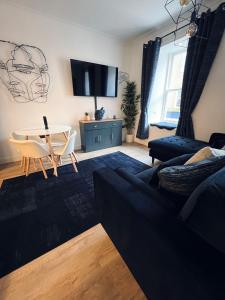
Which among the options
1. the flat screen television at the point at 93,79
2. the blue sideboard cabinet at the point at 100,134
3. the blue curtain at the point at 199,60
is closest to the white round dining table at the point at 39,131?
the blue sideboard cabinet at the point at 100,134

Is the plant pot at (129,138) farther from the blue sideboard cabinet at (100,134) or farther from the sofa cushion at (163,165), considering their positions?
the sofa cushion at (163,165)

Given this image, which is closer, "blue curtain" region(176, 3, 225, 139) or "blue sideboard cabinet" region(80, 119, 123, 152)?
"blue curtain" region(176, 3, 225, 139)

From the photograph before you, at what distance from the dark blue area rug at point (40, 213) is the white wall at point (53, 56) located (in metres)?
1.27

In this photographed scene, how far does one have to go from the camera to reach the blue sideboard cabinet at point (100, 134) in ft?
11.0

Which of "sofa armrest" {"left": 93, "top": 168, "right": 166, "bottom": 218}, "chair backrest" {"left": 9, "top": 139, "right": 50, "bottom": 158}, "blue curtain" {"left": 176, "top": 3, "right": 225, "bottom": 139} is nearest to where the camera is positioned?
"sofa armrest" {"left": 93, "top": 168, "right": 166, "bottom": 218}

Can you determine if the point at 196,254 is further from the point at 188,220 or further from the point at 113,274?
the point at 113,274

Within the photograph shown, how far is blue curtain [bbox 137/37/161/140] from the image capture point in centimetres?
307

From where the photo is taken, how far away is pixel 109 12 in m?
2.51

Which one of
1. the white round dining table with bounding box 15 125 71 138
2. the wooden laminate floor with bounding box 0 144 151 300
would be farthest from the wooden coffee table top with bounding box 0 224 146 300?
the white round dining table with bounding box 15 125 71 138

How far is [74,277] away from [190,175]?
112 centimetres

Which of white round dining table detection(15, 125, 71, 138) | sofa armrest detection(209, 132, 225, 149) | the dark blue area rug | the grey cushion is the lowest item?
the dark blue area rug

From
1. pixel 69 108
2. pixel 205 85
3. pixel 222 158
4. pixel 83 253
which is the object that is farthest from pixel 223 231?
pixel 69 108

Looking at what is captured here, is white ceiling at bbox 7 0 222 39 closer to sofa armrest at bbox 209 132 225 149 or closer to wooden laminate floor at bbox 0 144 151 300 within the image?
sofa armrest at bbox 209 132 225 149

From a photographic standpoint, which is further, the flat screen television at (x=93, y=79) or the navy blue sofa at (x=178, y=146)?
the flat screen television at (x=93, y=79)
